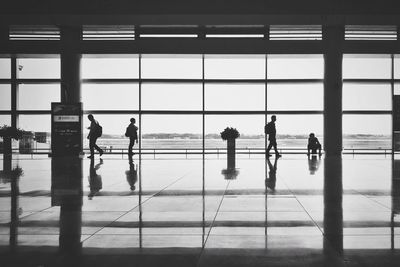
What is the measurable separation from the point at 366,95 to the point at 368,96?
91 millimetres

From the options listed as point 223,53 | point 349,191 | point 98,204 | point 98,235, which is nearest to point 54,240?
point 98,235

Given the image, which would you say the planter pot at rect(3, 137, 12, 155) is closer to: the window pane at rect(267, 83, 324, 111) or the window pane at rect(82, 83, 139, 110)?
the window pane at rect(82, 83, 139, 110)

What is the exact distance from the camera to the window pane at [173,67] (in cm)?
1631

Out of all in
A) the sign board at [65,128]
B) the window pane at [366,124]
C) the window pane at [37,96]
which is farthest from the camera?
the window pane at [37,96]

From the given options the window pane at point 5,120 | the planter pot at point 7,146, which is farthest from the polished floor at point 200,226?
the window pane at point 5,120

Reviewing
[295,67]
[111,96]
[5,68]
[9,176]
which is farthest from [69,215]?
[5,68]

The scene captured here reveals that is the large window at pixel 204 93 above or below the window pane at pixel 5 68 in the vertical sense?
below

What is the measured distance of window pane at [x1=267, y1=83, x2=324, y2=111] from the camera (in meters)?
16.2

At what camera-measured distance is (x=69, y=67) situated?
50.7ft

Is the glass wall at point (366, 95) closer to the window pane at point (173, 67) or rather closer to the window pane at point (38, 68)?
the window pane at point (173, 67)

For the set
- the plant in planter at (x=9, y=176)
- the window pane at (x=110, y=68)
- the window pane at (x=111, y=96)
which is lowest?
the plant in planter at (x=9, y=176)

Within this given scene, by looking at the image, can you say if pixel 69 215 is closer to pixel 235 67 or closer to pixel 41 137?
pixel 235 67

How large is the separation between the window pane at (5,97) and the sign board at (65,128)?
4958mm

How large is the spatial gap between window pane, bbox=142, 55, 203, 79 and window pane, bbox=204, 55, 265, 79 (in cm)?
44
